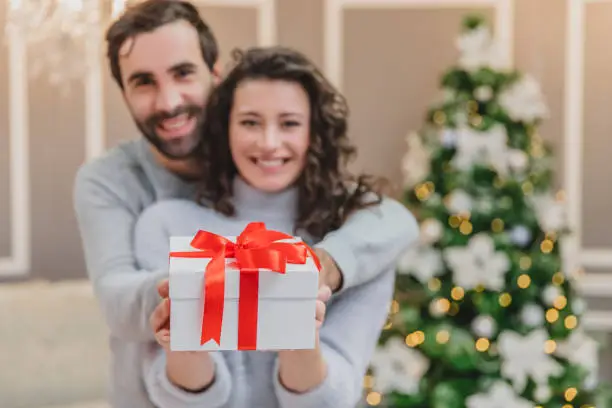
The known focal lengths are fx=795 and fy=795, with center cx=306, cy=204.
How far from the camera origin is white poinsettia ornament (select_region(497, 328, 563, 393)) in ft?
8.18

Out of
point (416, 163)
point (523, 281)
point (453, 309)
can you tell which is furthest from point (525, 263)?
point (416, 163)

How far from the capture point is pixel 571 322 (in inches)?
101

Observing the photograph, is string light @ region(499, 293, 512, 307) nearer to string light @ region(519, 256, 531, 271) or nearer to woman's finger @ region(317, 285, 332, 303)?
string light @ region(519, 256, 531, 271)

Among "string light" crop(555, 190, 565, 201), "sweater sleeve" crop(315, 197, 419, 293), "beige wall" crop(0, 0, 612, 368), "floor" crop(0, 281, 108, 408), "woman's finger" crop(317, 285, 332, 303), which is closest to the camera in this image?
"woman's finger" crop(317, 285, 332, 303)

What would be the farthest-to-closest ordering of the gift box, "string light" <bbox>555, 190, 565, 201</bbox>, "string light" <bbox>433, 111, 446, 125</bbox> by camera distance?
"string light" <bbox>555, 190, 565, 201</bbox> → "string light" <bbox>433, 111, 446, 125</bbox> → the gift box

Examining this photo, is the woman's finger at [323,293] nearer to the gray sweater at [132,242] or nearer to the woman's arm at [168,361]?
the gray sweater at [132,242]

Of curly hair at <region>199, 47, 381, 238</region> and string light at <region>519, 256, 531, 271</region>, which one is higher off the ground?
curly hair at <region>199, 47, 381, 238</region>

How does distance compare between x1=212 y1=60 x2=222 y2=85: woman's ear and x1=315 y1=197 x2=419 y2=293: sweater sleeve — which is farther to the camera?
x1=212 y1=60 x2=222 y2=85: woman's ear

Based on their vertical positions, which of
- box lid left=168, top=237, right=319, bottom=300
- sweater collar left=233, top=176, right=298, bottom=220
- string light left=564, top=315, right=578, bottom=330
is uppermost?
sweater collar left=233, top=176, right=298, bottom=220

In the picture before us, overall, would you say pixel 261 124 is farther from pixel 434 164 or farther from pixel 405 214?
pixel 434 164

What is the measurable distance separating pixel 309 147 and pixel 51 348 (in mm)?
1477

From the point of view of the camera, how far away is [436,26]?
2986 millimetres

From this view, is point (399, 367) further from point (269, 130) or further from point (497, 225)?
point (269, 130)

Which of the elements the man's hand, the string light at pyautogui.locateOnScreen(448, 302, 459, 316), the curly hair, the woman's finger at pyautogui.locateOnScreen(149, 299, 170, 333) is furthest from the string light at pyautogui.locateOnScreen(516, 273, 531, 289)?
the woman's finger at pyautogui.locateOnScreen(149, 299, 170, 333)
